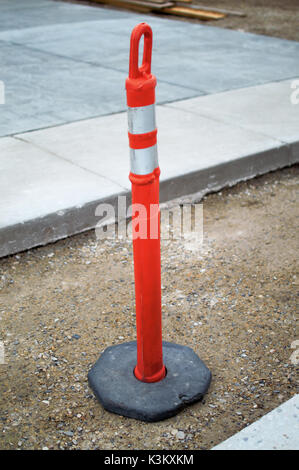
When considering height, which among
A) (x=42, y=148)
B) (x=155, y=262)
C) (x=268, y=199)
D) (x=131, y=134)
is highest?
(x=131, y=134)

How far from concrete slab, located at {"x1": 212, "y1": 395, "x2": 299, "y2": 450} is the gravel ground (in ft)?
0.53

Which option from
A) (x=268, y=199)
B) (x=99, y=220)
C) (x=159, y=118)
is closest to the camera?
(x=99, y=220)

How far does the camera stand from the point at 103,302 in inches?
113

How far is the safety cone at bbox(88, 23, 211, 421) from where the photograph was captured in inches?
70.9

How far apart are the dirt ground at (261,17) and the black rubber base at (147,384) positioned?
775 centimetres

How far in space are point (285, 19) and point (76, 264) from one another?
30.1 feet

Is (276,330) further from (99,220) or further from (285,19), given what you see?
(285,19)

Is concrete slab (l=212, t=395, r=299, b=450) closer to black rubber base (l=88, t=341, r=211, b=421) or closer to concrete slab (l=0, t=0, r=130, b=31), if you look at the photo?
black rubber base (l=88, t=341, r=211, b=421)

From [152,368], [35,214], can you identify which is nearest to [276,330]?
[152,368]

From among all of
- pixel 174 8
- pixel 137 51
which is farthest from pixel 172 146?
pixel 174 8

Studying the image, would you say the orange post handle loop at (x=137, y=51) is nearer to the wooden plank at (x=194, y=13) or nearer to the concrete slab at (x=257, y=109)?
the concrete slab at (x=257, y=109)

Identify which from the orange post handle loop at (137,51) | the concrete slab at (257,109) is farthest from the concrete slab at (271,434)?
the concrete slab at (257,109)

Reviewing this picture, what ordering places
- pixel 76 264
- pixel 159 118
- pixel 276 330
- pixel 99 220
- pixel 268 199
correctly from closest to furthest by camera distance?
pixel 276 330, pixel 76 264, pixel 99 220, pixel 268 199, pixel 159 118

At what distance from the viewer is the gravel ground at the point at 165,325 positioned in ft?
6.95
